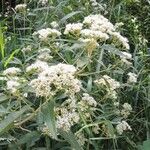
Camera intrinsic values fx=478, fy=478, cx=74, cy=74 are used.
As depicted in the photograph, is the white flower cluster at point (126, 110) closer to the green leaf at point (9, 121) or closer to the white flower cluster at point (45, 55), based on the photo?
the white flower cluster at point (45, 55)

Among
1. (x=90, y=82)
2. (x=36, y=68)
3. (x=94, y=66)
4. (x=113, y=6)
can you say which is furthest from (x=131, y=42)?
(x=36, y=68)

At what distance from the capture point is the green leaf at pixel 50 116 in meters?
2.10

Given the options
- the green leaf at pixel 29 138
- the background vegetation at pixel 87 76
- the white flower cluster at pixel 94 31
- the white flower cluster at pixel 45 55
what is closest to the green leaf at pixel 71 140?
the background vegetation at pixel 87 76

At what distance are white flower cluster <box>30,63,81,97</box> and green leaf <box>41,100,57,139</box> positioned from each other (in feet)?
0.21

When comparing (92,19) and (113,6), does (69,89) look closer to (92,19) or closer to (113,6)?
(92,19)

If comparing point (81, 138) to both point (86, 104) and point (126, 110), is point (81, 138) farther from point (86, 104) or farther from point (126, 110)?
point (126, 110)

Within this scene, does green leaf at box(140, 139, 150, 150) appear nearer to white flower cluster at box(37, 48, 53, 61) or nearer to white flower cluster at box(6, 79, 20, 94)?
white flower cluster at box(37, 48, 53, 61)

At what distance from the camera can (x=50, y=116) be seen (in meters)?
2.17

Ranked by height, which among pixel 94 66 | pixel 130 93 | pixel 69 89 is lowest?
pixel 130 93

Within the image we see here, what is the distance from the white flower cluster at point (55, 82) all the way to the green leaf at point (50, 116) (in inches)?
2.6

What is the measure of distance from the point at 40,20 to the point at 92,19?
1696 millimetres

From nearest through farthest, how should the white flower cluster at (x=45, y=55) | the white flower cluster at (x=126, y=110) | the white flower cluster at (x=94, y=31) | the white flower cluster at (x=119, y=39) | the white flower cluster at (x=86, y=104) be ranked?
the white flower cluster at (x=94, y=31)
the white flower cluster at (x=86, y=104)
the white flower cluster at (x=119, y=39)
the white flower cluster at (x=45, y=55)
the white flower cluster at (x=126, y=110)

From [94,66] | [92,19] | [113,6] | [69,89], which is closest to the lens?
[69,89]

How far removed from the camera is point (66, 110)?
2.44 meters
